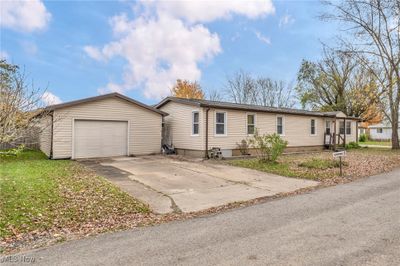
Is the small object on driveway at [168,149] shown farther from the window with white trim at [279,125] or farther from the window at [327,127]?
the window at [327,127]

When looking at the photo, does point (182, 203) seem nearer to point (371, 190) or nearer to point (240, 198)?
point (240, 198)

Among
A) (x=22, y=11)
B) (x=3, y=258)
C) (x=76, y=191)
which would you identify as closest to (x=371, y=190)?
(x=76, y=191)

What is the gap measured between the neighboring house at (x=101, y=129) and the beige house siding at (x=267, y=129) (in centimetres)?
392

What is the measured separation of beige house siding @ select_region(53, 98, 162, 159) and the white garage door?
28cm

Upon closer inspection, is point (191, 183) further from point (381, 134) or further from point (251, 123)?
point (381, 134)

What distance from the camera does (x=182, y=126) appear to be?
1755 cm

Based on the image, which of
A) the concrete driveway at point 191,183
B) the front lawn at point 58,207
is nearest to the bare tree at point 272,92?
the concrete driveway at point 191,183

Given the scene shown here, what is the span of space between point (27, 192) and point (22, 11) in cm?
594

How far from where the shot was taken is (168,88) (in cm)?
4019

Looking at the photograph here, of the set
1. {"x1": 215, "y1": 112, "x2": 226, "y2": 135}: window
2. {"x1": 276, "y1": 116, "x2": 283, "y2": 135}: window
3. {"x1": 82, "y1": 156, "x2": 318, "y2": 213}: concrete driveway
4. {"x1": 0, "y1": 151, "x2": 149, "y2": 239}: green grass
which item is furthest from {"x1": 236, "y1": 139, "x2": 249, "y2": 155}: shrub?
{"x1": 0, "y1": 151, "x2": 149, "y2": 239}: green grass

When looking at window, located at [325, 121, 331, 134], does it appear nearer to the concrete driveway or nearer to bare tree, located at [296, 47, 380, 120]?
bare tree, located at [296, 47, 380, 120]

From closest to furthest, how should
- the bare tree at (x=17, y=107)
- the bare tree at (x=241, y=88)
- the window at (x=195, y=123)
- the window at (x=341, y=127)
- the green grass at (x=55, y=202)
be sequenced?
the green grass at (x=55, y=202) < the bare tree at (x=17, y=107) < the window at (x=195, y=123) < the window at (x=341, y=127) < the bare tree at (x=241, y=88)

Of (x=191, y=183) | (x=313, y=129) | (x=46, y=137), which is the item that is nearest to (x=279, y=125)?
(x=313, y=129)

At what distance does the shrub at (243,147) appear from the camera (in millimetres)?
17188
